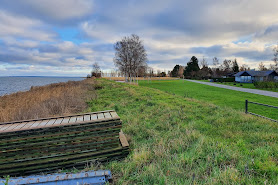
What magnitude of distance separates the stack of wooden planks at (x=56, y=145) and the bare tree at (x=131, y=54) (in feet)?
121

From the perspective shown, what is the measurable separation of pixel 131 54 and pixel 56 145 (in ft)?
126

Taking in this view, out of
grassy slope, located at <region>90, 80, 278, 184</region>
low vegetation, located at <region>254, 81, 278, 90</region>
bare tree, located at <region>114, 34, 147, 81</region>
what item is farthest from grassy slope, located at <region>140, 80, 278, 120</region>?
bare tree, located at <region>114, 34, 147, 81</region>

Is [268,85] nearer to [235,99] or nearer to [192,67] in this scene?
Result: [235,99]

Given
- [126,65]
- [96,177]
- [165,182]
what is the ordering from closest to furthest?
[165,182] → [96,177] → [126,65]

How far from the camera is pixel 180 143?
430cm

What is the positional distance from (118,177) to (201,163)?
5.42 feet

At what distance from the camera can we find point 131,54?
40594 mm

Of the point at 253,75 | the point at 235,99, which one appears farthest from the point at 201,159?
the point at 253,75

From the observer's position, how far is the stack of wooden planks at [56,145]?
133 inches

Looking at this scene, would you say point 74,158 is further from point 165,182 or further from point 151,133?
point 151,133

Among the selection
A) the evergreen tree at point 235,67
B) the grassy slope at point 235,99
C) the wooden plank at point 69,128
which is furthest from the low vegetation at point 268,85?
the evergreen tree at point 235,67

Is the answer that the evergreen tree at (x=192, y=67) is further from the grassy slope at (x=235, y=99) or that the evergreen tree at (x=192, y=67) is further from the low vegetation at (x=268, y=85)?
the grassy slope at (x=235, y=99)

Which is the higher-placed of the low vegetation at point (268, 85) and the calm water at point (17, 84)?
the calm water at point (17, 84)

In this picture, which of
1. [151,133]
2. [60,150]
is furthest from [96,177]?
[151,133]
